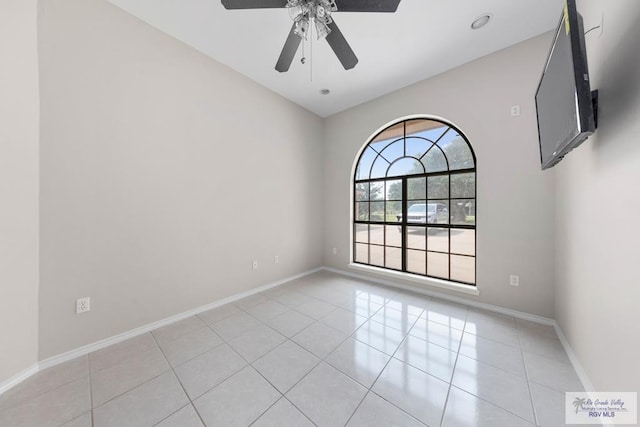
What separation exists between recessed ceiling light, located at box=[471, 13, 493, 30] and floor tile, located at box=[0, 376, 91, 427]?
4.26 m

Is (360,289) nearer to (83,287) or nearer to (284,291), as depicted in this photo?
(284,291)

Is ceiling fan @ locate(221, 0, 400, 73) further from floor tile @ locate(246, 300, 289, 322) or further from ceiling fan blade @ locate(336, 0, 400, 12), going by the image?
floor tile @ locate(246, 300, 289, 322)

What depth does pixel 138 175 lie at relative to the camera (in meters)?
2.00

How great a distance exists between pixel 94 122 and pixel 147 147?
377mm

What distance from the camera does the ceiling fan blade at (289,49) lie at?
63.5 inches

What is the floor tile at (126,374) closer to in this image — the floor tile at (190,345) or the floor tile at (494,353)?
the floor tile at (190,345)

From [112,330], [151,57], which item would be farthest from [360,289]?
[151,57]

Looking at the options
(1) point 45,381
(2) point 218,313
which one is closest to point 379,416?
(2) point 218,313

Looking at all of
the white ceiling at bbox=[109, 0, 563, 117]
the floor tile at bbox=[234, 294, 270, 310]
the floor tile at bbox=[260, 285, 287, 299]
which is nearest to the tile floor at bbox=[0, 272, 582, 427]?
the floor tile at bbox=[234, 294, 270, 310]

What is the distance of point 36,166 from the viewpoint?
60.4 inches

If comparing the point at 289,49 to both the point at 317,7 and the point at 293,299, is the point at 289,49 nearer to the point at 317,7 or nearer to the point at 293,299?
the point at 317,7

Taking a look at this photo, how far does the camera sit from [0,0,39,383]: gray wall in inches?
54.2

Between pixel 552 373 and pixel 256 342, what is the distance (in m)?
2.29

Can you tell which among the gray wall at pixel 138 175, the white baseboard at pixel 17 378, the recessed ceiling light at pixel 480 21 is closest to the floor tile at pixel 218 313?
the gray wall at pixel 138 175
